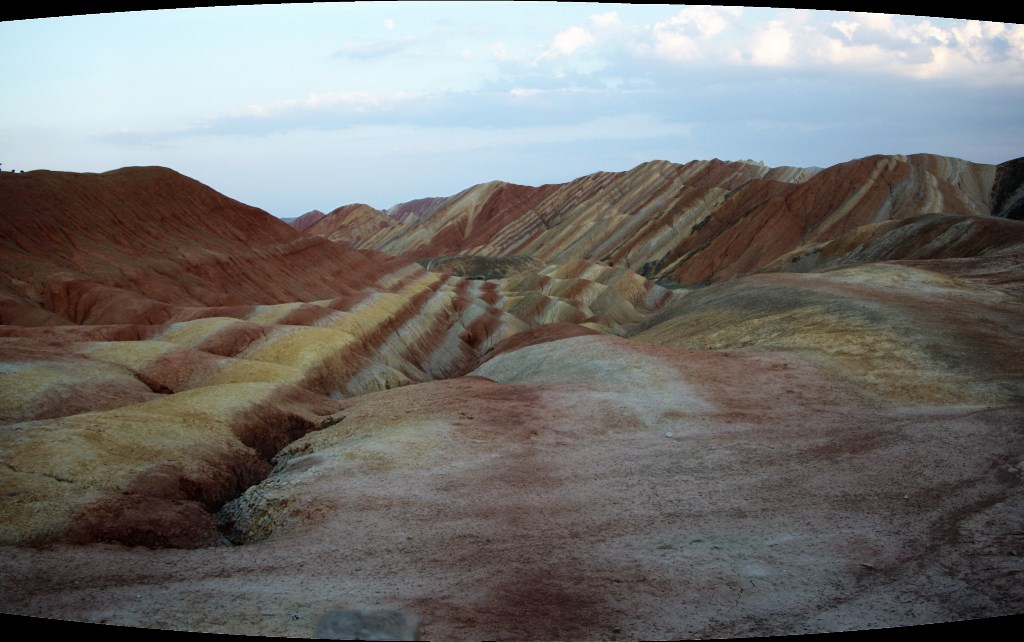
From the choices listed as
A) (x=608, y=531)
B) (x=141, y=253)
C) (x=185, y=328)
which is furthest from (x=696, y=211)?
(x=608, y=531)

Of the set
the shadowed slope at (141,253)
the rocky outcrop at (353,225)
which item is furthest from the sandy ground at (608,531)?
the rocky outcrop at (353,225)

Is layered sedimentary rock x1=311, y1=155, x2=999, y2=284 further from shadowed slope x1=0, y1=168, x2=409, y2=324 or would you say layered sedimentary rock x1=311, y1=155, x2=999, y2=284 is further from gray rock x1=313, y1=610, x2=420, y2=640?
gray rock x1=313, y1=610, x2=420, y2=640

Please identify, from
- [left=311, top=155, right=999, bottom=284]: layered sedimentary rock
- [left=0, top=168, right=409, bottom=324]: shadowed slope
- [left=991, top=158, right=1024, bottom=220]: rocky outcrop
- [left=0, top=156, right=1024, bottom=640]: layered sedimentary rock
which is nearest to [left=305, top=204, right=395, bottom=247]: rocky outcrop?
[left=311, top=155, right=999, bottom=284]: layered sedimentary rock

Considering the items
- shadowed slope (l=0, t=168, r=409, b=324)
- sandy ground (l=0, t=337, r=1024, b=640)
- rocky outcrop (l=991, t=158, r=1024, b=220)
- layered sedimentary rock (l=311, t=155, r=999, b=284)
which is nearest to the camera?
sandy ground (l=0, t=337, r=1024, b=640)

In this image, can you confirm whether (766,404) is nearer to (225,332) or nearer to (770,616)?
(770,616)

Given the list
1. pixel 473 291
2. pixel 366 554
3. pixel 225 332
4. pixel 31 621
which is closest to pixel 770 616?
pixel 366 554
